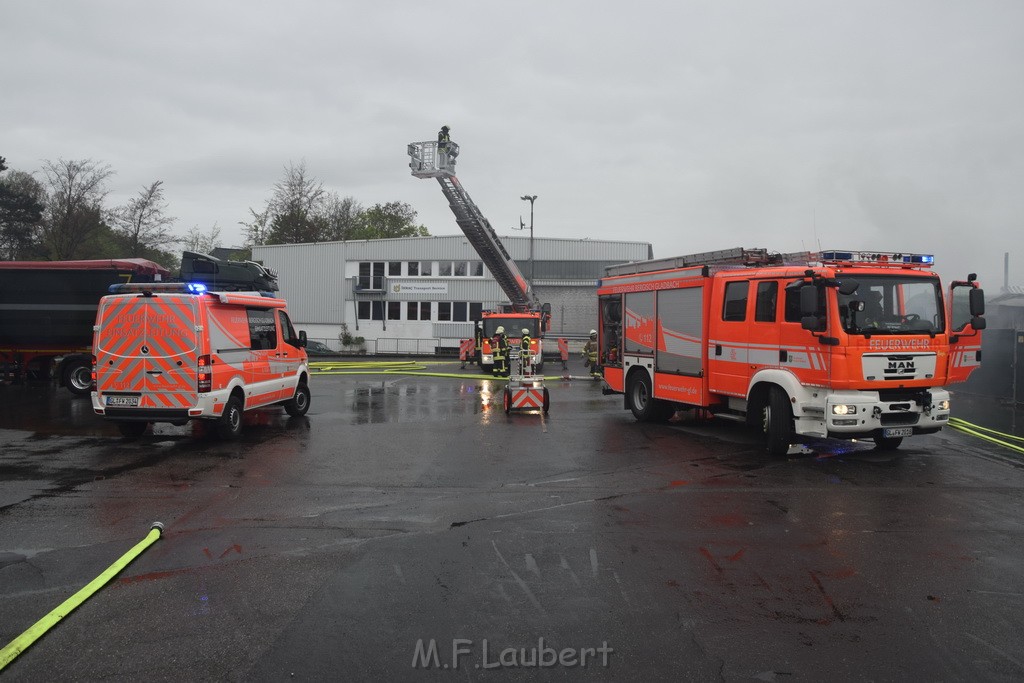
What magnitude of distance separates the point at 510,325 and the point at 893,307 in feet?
63.1

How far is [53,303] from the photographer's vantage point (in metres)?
19.3

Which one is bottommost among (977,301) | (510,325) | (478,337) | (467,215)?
(478,337)

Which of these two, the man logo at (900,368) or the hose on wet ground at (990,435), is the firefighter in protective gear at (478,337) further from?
the man logo at (900,368)

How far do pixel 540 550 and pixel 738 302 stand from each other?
21.3 feet

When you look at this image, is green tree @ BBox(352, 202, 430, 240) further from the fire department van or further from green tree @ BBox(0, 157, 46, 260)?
the fire department van

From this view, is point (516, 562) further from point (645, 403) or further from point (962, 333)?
point (645, 403)

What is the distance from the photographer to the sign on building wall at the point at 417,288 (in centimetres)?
4738

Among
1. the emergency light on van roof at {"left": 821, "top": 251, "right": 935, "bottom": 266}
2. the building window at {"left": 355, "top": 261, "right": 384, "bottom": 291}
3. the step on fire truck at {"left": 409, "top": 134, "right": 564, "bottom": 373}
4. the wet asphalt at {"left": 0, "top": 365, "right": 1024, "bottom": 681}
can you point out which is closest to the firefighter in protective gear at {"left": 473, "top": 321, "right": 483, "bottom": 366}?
the step on fire truck at {"left": 409, "top": 134, "right": 564, "bottom": 373}

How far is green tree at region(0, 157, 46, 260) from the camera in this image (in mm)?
39594

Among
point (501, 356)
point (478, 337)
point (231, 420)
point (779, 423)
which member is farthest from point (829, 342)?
point (478, 337)

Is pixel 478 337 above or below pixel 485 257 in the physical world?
below

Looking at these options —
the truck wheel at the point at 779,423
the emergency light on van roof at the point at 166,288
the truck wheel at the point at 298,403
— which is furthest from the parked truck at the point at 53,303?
the truck wheel at the point at 779,423

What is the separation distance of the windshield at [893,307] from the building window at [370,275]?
134ft

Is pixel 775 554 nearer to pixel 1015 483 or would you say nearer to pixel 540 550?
pixel 540 550
